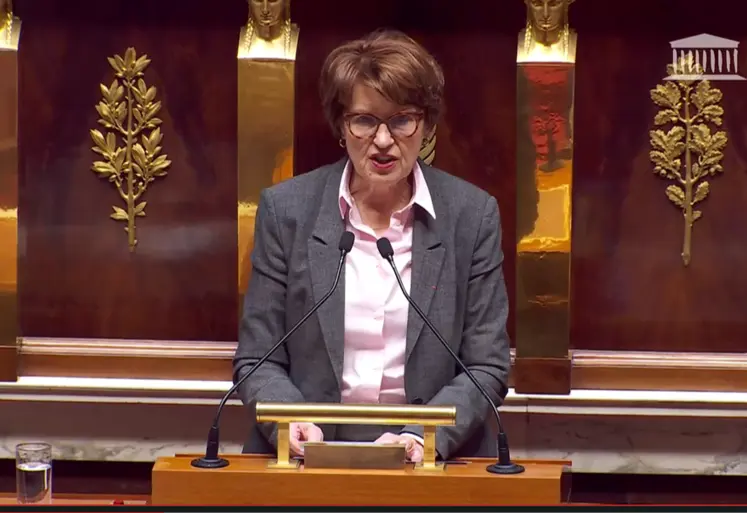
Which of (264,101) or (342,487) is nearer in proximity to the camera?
(342,487)

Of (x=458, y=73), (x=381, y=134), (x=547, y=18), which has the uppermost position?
(x=547, y=18)

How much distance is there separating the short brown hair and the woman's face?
2 centimetres

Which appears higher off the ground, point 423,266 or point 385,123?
point 385,123

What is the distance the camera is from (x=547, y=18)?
11.7 feet

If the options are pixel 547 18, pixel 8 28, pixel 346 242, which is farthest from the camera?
pixel 8 28

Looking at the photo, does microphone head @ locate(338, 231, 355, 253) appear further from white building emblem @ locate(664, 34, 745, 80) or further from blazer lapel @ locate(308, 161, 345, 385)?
white building emblem @ locate(664, 34, 745, 80)

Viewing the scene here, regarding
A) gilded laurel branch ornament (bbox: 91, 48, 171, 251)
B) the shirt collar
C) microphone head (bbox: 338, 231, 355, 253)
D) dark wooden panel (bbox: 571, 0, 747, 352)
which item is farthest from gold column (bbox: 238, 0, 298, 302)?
microphone head (bbox: 338, 231, 355, 253)

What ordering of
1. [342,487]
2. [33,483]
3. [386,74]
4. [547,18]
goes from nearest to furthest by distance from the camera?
[342,487], [33,483], [386,74], [547,18]

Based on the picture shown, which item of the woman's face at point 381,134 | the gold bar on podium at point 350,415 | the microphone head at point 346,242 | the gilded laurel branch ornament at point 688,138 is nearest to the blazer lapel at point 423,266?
the woman's face at point 381,134

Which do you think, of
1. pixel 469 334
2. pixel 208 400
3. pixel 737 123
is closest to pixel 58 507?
pixel 469 334

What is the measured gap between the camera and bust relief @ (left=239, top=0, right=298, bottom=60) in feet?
11.8

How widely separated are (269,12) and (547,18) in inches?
26.5

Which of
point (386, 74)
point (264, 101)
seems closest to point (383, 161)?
point (386, 74)

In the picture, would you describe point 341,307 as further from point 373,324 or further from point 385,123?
point 385,123
